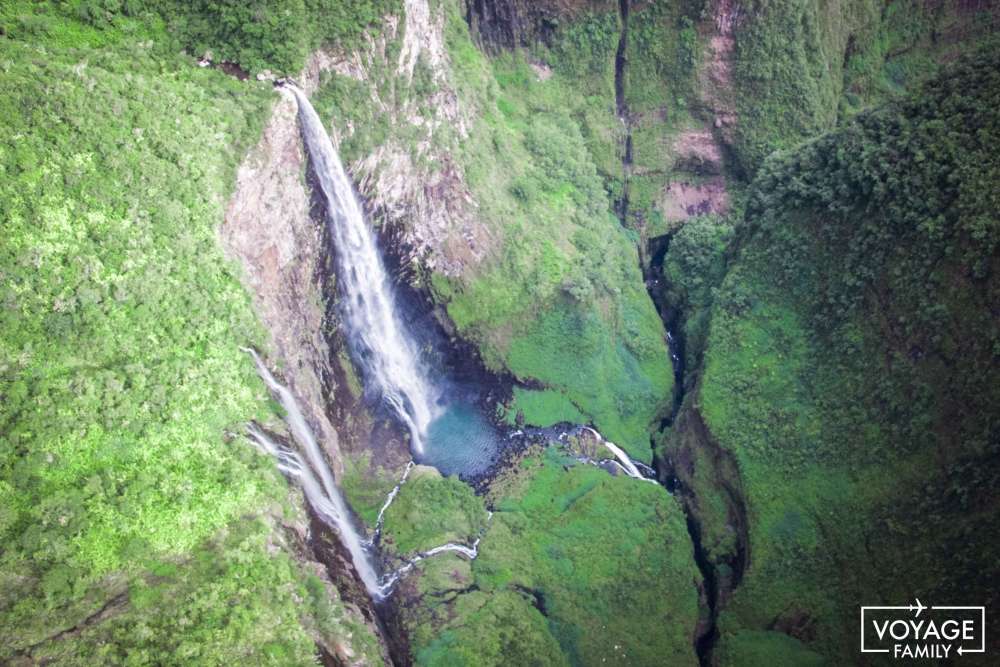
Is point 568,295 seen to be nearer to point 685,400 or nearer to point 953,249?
point 685,400

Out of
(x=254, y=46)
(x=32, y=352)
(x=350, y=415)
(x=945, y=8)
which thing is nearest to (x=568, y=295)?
(x=350, y=415)

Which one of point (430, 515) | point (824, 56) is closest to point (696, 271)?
point (824, 56)

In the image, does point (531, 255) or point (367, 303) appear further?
point (531, 255)

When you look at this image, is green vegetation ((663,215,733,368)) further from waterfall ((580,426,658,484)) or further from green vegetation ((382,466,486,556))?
green vegetation ((382,466,486,556))

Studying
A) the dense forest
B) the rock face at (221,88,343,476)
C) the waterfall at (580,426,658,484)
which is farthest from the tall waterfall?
the waterfall at (580,426,658,484)

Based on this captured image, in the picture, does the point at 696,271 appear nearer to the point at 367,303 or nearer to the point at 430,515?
the point at 367,303

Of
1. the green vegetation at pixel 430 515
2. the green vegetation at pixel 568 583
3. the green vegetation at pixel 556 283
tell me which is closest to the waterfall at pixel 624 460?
the green vegetation at pixel 556 283
